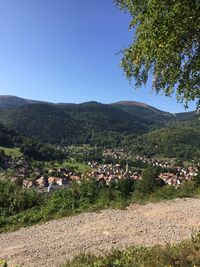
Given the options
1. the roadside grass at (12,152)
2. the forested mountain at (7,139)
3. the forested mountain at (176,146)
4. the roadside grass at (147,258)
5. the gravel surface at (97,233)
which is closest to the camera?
the roadside grass at (147,258)

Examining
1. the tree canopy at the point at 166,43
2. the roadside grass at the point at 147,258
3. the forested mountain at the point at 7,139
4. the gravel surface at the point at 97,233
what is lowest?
the forested mountain at the point at 7,139

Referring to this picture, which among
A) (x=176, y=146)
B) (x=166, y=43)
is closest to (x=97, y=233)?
(x=166, y=43)

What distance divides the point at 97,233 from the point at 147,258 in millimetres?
3395

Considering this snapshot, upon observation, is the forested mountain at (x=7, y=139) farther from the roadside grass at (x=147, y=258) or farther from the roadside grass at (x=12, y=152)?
the roadside grass at (x=147, y=258)

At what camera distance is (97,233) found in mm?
10156

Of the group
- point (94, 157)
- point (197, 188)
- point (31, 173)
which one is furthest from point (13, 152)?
point (197, 188)

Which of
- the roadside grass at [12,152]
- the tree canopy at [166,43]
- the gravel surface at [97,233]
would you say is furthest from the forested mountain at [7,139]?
the tree canopy at [166,43]

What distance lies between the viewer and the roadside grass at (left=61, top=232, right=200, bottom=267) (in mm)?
6312

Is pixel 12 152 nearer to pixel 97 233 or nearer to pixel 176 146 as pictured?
pixel 176 146

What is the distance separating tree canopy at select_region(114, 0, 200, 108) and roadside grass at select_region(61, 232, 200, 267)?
13.9 ft

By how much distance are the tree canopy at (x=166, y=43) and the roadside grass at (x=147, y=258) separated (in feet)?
13.9

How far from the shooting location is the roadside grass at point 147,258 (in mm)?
6312

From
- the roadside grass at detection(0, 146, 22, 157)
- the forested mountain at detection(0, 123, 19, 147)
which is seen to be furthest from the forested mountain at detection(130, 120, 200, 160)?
the roadside grass at detection(0, 146, 22, 157)

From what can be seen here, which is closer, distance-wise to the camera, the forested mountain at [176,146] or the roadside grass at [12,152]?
the roadside grass at [12,152]
